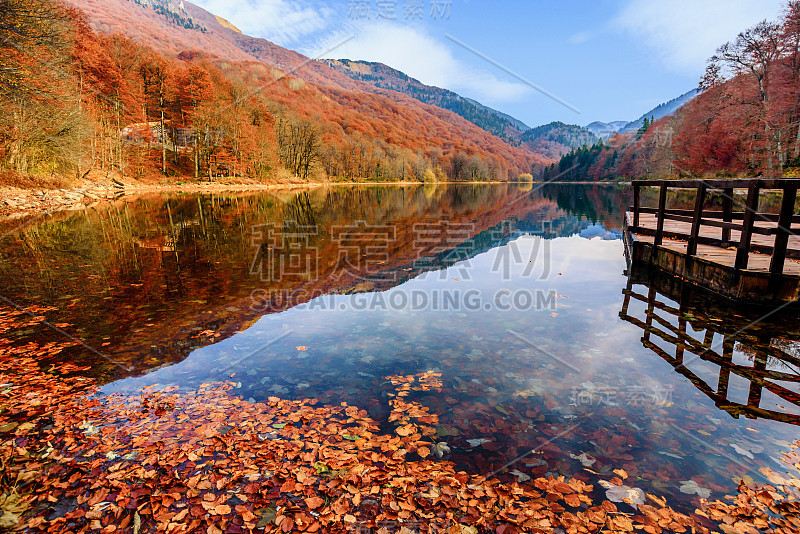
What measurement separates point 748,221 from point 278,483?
1199 centimetres

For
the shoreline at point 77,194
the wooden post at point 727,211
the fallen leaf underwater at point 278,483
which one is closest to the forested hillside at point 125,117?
the shoreline at point 77,194

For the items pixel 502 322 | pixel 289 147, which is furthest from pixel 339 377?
pixel 289 147

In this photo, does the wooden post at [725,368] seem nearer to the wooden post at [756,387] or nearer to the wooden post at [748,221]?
the wooden post at [756,387]

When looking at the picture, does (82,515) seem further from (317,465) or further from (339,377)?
(339,377)

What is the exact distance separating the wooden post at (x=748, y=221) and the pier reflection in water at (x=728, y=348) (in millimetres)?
1309

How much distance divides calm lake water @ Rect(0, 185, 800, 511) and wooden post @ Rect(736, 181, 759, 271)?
138 cm

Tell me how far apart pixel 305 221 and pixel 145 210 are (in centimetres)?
1390

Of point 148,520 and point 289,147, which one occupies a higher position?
point 289,147

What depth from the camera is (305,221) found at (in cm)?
2811

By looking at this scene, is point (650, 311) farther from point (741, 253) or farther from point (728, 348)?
point (741, 253)

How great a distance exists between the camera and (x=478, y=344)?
8.02 m

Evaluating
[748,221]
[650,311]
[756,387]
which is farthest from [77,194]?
[756,387]

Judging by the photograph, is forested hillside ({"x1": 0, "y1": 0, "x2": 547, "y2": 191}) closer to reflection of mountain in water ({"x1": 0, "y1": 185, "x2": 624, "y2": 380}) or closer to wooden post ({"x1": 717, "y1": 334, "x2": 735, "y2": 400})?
reflection of mountain in water ({"x1": 0, "y1": 185, "x2": 624, "y2": 380})

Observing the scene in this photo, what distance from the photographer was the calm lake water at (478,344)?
493cm
